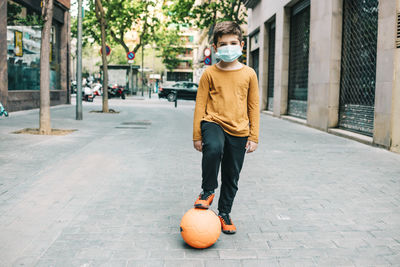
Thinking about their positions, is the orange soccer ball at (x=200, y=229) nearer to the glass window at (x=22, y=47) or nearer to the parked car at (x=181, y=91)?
the glass window at (x=22, y=47)

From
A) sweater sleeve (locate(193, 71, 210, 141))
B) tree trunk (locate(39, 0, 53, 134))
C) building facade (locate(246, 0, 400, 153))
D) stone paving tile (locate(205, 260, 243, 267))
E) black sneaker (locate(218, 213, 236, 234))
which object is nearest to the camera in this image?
stone paving tile (locate(205, 260, 243, 267))

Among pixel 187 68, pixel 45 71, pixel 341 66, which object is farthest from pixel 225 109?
pixel 187 68

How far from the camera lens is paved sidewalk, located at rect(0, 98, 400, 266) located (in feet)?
11.3

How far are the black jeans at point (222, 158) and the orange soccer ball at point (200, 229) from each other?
0.34 m

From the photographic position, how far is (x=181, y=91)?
35719 millimetres

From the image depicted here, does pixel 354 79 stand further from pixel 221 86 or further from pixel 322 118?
pixel 221 86

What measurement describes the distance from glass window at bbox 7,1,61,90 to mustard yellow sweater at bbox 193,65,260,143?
15.6m

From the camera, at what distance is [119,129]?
1250cm

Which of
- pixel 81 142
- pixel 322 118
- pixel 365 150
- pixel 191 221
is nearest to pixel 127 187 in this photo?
pixel 191 221

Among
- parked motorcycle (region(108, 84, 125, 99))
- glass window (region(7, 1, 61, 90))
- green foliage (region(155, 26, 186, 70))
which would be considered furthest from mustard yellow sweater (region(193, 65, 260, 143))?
green foliage (region(155, 26, 186, 70))

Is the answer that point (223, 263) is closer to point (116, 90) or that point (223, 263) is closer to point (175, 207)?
point (175, 207)

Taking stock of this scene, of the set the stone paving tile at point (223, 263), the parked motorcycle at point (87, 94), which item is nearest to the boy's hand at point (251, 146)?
the stone paving tile at point (223, 263)

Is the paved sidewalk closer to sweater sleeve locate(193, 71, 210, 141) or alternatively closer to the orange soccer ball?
the orange soccer ball

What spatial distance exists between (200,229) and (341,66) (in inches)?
416
